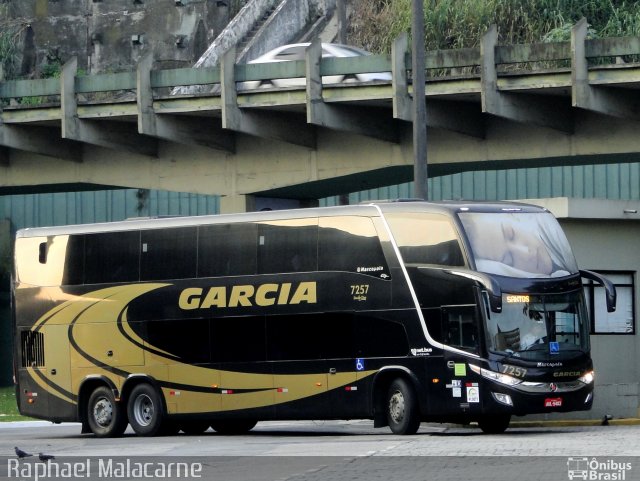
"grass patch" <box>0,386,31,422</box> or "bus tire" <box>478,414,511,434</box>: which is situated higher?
"bus tire" <box>478,414,511,434</box>

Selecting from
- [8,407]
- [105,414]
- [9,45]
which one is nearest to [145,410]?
[105,414]

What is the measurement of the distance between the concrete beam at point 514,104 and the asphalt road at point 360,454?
5.99 metres

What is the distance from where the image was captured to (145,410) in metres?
28.4

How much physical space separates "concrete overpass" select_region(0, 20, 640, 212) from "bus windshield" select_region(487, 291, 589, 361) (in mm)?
4956

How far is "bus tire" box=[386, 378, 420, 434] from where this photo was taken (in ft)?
82.4

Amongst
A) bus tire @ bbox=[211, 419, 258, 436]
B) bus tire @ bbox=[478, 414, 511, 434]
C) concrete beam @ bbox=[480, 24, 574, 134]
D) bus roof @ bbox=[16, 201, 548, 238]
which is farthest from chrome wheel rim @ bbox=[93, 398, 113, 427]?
concrete beam @ bbox=[480, 24, 574, 134]

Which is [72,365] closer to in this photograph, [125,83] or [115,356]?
[115,356]

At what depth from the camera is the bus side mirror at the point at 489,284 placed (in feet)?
79.3

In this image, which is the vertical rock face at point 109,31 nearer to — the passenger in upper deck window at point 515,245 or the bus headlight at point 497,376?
the passenger in upper deck window at point 515,245

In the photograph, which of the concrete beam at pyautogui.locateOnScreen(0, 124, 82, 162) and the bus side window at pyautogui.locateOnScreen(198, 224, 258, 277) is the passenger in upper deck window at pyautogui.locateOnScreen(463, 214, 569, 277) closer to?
the bus side window at pyautogui.locateOnScreen(198, 224, 258, 277)

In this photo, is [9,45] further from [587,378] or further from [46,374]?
[587,378]

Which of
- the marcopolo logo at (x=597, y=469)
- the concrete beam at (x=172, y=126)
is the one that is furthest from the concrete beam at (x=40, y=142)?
the marcopolo logo at (x=597, y=469)

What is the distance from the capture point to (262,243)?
88.3 ft

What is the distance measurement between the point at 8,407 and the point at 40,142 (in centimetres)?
746
